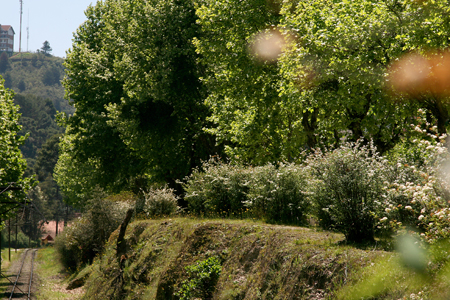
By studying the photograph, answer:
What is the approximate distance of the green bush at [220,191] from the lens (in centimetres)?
1488

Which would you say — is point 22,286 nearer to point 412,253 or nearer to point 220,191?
point 220,191

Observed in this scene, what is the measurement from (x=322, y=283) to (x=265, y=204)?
5.56 meters

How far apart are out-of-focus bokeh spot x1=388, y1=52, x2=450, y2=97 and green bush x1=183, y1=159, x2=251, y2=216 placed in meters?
5.56

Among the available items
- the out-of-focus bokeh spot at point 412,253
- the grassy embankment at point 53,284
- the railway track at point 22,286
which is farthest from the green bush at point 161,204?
the out-of-focus bokeh spot at point 412,253

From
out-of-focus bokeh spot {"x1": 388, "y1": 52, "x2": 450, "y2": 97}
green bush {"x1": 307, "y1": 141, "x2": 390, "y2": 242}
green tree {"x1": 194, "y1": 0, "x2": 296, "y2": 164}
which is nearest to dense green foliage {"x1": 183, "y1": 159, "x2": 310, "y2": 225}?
green bush {"x1": 307, "y1": 141, "x2": 390, "y2": 242}

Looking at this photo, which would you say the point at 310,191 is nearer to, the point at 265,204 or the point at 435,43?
the point at 265,204

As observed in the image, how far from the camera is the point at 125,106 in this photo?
83.3 ft

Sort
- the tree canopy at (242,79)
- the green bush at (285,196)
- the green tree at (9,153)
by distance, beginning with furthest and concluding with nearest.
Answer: the green tree at (9,153)
the tree canopy at (242,79)
the green bush at (285,196)

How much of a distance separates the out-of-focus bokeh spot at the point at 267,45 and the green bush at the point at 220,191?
5.93 m

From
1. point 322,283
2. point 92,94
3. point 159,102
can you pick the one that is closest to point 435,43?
point 322,283

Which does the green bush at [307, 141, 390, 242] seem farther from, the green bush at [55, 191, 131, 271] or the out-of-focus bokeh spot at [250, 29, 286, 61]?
the green bush at [55, 191, 131, 271]

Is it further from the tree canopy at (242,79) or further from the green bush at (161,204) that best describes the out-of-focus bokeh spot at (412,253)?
the green bush at (161,204)

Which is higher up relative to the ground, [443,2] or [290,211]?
[443,2]

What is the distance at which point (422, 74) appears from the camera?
12109 millimetres
